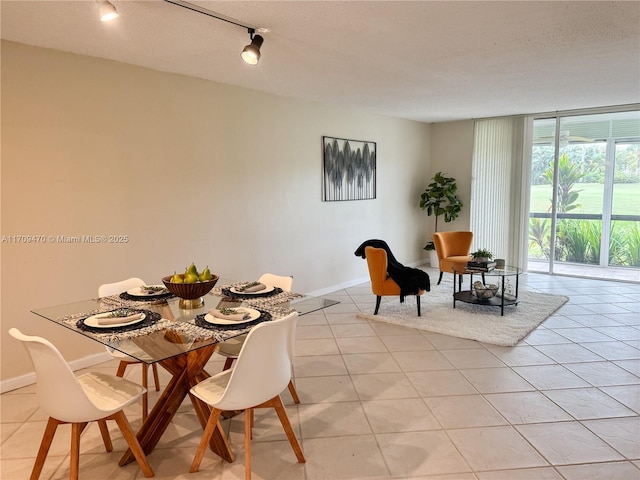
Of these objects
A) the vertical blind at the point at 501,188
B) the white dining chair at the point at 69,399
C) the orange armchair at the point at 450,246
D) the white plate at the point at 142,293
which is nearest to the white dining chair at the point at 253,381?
the white dining chair at the point at 69,399

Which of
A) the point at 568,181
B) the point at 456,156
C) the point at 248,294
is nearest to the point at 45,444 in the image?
the point at 248,294

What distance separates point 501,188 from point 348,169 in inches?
105

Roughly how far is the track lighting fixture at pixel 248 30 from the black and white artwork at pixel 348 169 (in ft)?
9.11

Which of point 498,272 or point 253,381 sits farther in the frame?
point 498,272

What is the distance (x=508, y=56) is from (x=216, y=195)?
2.86m

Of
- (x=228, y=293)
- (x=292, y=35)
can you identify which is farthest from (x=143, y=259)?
(x=292, y=35)

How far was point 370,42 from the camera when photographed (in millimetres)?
3072

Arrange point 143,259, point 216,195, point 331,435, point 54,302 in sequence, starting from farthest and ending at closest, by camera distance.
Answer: point 216,195, point 143,259, point 54,302, point 331,435

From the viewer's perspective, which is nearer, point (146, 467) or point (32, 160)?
point (146, 467)

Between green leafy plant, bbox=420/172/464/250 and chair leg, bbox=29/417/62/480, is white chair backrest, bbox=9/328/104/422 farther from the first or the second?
green leafy plant, bbox=420/172/464/250

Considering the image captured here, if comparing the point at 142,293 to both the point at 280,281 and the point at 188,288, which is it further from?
the point at 280,281

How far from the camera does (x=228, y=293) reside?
8.84 ft

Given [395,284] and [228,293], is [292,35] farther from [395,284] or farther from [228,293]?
[395,284]

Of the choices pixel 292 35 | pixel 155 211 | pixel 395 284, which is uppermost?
pixel 292 35
